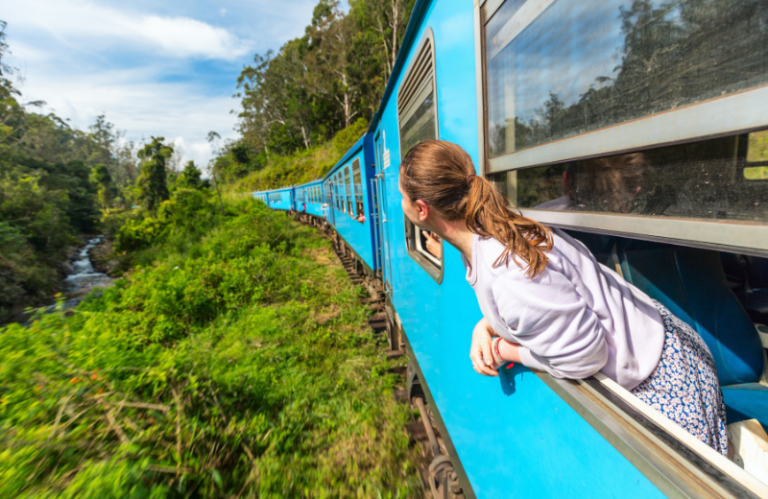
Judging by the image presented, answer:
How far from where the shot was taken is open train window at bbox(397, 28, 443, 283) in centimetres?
193

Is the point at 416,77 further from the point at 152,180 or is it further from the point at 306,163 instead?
the point at 152,180

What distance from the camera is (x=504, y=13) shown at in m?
1.07

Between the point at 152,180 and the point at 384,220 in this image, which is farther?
the point at 152,180

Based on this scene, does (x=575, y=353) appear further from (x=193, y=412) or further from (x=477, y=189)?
(x=193, y=412)

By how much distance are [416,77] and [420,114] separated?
0.78ft

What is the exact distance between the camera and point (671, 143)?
1.95ft

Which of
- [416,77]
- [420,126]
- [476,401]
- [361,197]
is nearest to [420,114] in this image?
[420,126]

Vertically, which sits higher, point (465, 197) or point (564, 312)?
point (465, 197)

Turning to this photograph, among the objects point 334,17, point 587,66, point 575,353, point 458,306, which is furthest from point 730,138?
point 334,17

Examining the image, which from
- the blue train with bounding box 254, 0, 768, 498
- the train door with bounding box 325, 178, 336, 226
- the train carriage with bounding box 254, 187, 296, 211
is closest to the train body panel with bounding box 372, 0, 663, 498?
the blue train with bounding box 254, 0, 768, 498

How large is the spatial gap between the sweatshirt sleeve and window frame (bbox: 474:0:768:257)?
0.19 meters

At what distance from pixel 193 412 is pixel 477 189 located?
3.36 metres

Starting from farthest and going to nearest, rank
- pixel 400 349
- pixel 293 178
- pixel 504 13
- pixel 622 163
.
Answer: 1. pixel 293 178
2. pixel 400 349
3. pixel 504 13
4. pixel 622 163

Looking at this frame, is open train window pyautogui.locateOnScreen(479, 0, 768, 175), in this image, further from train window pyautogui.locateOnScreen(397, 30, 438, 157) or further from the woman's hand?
train window pyautogui.locateOnScreen(397, 30, 438, 157)
